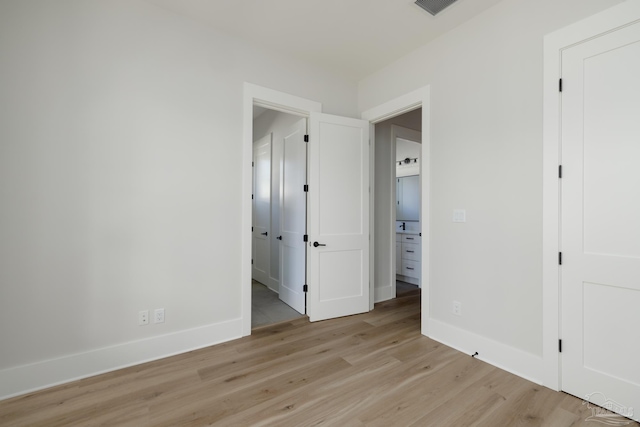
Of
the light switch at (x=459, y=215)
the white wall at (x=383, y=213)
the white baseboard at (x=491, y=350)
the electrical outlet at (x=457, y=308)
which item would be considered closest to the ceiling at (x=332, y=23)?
the white wall at (x=383, y=213)

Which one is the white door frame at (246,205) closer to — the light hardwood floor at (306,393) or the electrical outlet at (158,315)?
the light hardwood floor at (306,393)

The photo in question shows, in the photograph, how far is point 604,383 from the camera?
178cm

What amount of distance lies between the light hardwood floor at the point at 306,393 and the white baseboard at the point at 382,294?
1273 millimetres

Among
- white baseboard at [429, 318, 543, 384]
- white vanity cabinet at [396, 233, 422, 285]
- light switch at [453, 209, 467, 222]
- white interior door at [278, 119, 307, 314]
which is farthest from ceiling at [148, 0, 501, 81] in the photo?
white vanity cabinet at [396, 233, 422, 285]

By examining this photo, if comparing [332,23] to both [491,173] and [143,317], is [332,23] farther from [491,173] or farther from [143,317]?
[143,317]

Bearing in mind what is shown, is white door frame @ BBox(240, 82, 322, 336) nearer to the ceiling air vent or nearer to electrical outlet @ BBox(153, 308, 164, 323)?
electrical outlet @ BBox(153, 308, 164, 323)

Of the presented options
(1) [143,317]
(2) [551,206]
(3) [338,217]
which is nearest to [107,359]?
(1) [143,317]

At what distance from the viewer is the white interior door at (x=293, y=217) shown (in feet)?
11.4

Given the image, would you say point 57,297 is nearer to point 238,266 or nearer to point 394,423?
point 238,266

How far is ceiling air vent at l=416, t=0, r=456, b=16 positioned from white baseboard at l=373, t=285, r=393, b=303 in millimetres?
3126

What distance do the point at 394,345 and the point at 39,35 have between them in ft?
11.9

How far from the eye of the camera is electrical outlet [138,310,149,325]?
7.61 ft

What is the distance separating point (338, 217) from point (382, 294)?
4.61ft

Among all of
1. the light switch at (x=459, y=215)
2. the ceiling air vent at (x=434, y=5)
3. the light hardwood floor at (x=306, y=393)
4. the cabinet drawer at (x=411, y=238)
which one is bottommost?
the light hardwood floor at (x=306, y=393)
